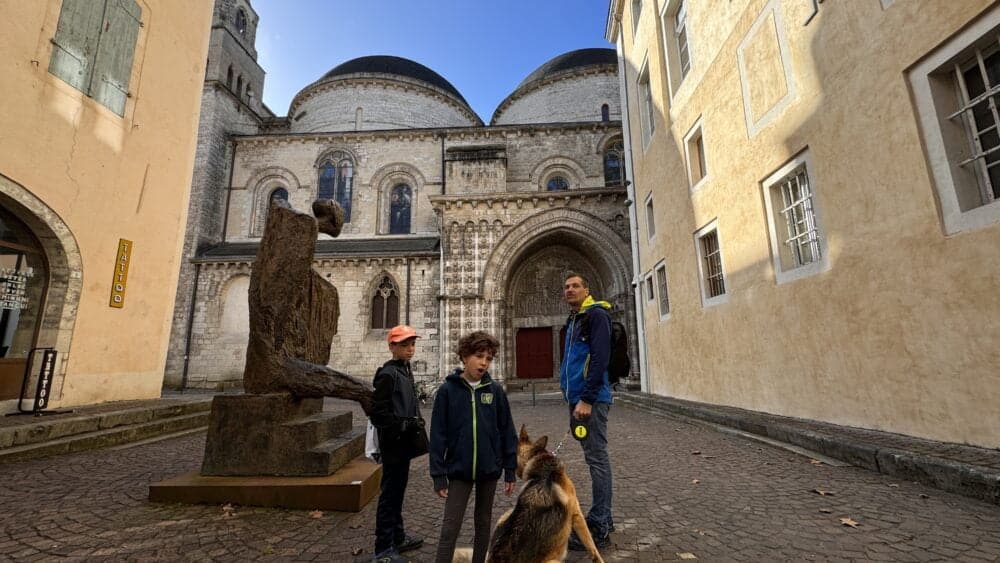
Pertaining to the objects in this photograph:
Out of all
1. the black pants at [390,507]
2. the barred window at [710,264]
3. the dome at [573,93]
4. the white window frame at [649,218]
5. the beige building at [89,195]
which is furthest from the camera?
the dome at [573,93]

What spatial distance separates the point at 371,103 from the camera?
79.4 feet

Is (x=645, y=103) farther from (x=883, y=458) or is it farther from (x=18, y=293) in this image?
(x=18, y=293)

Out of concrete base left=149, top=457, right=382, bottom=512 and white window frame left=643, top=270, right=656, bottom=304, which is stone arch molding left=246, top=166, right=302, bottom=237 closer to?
white window frame left=643, top=270, right=656, bottom=304

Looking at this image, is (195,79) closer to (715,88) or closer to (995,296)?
(715,88)

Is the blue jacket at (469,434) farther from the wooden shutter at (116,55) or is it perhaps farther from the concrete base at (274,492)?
the wooden shutter at (116,55)

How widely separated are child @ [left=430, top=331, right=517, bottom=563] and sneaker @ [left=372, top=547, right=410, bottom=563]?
0.42 metres

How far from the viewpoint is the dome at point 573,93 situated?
2327cm

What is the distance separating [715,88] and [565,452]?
722 cm

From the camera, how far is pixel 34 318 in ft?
25.0

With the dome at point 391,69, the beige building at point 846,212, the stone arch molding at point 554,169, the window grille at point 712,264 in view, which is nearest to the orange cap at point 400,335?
the beige building at point 846,212

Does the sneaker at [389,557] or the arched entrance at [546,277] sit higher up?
the arched entrance at [546,277]

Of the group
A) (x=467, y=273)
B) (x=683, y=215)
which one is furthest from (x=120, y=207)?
(x=683, y=215)

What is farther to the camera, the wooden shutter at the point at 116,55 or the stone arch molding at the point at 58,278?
the wooden shutter at the point at 116,55

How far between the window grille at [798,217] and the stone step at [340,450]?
20.8ft
